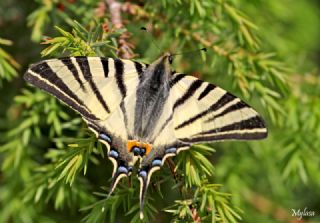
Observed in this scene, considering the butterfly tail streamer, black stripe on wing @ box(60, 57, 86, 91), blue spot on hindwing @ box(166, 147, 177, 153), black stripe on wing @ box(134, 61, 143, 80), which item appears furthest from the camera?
black stripe on wing @ box(134, 61, 143, 80)

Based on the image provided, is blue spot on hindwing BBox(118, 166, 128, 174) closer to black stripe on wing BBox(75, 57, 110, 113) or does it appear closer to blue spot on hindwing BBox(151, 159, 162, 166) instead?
blue spot on hindwing BBox(151, 159, 162, 166)

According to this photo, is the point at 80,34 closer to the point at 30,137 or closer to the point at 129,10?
the point at 129,10

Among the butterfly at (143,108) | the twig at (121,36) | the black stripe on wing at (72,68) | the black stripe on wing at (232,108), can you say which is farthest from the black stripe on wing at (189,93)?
the black stripe on wing at (72,68)

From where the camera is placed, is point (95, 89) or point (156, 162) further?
point (95, 89)

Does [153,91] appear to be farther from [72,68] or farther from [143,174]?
[143,174]

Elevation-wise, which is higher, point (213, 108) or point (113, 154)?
point (213, 108)

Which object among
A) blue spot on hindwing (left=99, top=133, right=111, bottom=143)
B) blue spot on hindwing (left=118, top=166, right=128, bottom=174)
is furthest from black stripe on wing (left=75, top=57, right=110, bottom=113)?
blue spot on hindwing (left=118, top=166, right=128, bottom=174)

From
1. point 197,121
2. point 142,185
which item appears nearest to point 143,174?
point 142,185
